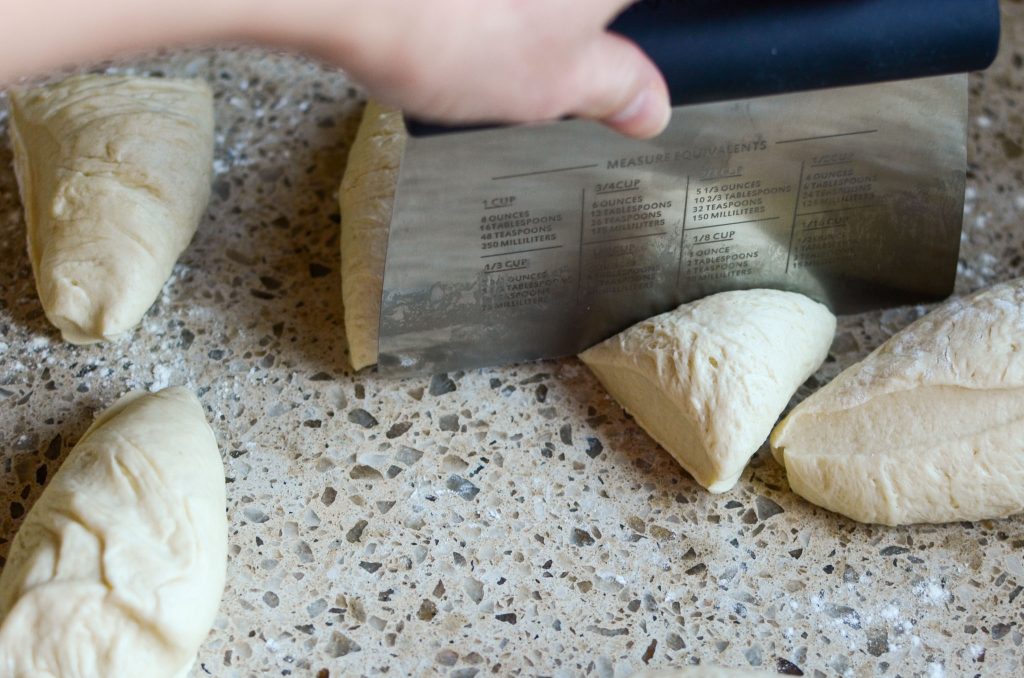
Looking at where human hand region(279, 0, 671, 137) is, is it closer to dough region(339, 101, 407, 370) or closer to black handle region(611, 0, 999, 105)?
black handle region(611, 0, 999, 105)

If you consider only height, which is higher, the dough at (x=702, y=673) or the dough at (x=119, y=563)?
the dough at (x=119, y=563)

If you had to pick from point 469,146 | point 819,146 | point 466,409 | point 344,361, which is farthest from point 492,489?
point 819,146

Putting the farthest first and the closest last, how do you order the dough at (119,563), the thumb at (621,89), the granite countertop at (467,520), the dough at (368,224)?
the dough at (368,224) → the granite countertop at (467,520) → the dough at (119,563) → the thumb at (621,89)

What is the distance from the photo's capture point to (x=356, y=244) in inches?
45.1

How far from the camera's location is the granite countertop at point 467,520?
0.94 metres

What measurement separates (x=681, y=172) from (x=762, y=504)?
335 millimetres

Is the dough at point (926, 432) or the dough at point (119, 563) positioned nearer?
the dough at point (119, 563)

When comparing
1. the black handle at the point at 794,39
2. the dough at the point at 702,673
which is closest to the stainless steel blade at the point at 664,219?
the black handle at the point at 794,39

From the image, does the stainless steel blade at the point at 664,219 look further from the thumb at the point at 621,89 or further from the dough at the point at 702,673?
the dough at the point at 702,673

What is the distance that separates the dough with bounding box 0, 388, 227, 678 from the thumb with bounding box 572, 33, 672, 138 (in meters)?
0.48

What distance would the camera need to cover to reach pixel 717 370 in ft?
3.36

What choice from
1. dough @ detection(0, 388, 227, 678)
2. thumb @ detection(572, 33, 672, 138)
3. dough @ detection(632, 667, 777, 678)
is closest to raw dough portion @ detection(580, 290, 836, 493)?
dough @ detection(632, 667, 777, 678)

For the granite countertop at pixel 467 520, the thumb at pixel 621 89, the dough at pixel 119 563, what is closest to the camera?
the thumb at pixel 621 89

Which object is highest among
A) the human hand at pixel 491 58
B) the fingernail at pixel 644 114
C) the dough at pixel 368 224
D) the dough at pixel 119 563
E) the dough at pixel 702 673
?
the human hand at pixel 491 58
